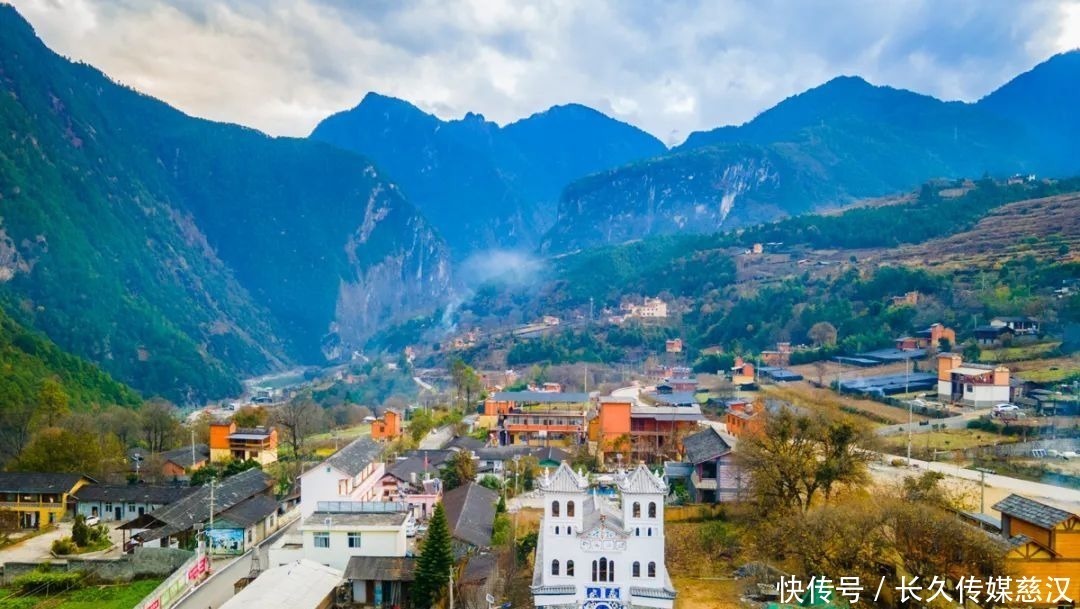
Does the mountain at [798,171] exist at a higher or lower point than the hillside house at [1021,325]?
higher

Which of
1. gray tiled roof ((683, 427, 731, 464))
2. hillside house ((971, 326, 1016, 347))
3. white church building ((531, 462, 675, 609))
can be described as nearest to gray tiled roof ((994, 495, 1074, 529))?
gray tiled roof ((683, 427, 731, 464))

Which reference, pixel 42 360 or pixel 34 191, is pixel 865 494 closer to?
pixel 42 360

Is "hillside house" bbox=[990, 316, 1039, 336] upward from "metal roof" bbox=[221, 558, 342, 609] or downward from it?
upward

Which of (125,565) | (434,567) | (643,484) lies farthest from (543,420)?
(643,484)

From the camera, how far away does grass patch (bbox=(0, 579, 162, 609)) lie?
867 inches

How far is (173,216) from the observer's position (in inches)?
6772

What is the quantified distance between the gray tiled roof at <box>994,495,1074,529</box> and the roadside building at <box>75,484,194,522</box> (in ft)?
91.7

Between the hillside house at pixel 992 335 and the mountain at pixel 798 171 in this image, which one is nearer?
the hillside house at pixel 992 335

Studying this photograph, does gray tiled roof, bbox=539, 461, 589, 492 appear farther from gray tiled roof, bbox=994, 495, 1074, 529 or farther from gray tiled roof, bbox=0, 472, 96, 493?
gray tiled roof, bbox=0, 472, 96, 493

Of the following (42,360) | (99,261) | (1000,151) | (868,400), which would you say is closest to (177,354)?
(99,261)

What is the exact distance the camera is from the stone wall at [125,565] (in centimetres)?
2408

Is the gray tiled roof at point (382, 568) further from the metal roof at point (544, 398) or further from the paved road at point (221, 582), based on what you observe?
the metal roof at point (544, 398)

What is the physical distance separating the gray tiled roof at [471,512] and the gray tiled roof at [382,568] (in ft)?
5.89

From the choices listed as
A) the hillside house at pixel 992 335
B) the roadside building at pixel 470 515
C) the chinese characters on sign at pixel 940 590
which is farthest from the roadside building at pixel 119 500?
the hillside house at pixel 992 335
